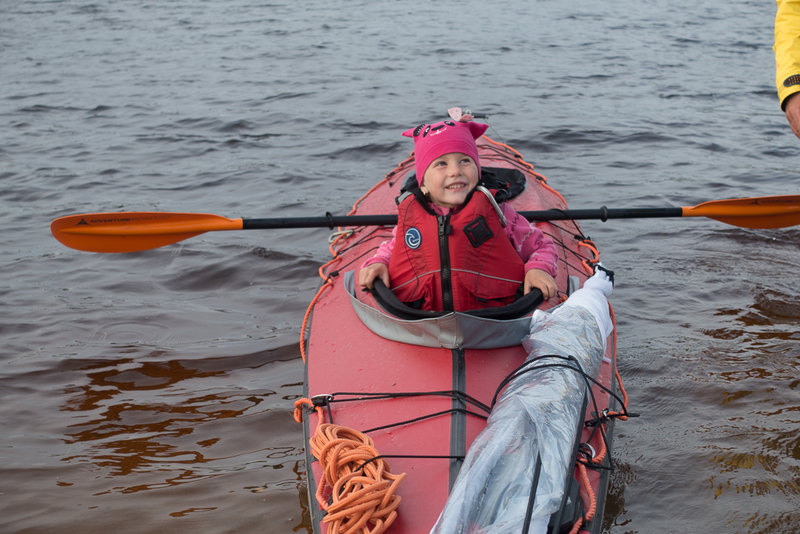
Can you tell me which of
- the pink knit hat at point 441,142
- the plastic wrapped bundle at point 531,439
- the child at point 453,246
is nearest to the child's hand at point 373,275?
the child at point 453,246

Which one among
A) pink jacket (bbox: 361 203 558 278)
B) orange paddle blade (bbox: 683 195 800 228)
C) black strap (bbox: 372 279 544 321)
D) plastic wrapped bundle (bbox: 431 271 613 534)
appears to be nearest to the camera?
plastic wrapped bundle (bbox: 431 271 613 534)

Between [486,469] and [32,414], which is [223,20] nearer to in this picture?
[32,414]

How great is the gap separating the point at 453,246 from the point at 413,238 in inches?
6.9

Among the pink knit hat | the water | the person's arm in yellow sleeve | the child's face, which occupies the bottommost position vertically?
the water

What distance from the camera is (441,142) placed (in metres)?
3.07

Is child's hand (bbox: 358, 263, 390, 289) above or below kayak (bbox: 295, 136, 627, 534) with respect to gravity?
above

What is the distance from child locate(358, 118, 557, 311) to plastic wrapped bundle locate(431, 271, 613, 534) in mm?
326

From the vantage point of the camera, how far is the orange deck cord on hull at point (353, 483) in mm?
2123

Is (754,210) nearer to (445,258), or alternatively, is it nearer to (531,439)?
(445,258)

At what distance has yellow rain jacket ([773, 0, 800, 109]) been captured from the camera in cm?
275

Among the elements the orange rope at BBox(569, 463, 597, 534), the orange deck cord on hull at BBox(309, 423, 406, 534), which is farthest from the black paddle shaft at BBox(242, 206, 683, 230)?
the orange rope at BBox(569, 463, 597, 534)

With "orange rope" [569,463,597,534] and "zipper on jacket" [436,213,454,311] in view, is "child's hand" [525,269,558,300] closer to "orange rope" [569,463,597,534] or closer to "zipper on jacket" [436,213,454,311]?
"zipper on jacket" [436,213,454,311]

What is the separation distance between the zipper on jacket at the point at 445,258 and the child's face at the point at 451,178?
4.0 inches

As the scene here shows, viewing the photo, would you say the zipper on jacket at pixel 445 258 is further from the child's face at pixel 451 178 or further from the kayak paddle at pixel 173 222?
the kayak paddle at pixel 173 222
